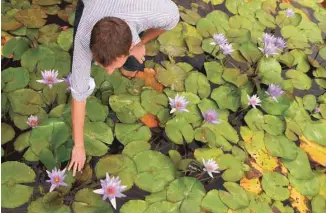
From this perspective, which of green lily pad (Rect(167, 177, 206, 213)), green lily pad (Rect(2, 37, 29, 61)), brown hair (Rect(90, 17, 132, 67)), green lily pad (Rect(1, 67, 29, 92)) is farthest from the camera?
green lily pad (Rect(2, 37, 29, 61))

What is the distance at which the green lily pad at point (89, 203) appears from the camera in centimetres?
183


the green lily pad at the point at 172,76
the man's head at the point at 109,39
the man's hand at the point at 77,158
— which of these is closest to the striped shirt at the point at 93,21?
the man's head at the point at 109,39

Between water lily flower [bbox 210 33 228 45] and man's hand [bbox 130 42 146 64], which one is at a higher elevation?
man's hand [bbox 130 42 146 64]

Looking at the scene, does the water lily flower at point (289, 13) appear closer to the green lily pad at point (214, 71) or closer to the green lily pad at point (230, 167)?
the green lily pad at point (214, 71)

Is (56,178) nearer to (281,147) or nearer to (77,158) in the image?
(77,158)

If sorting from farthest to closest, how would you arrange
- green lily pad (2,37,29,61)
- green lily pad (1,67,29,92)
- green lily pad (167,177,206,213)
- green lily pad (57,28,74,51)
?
green lily pad (57,28,74,51), green lily pad (2,37,29,61), green lily pad (1,67,29,92), green lily pad (167,177,206,213)

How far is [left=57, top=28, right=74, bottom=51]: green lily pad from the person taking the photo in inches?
96.9

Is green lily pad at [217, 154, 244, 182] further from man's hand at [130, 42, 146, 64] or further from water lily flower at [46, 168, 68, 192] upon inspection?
water lily flower at [46, 168, 68, 192]

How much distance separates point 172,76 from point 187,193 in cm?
85

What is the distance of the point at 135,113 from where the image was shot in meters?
2.23

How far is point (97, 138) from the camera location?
2.08 meters

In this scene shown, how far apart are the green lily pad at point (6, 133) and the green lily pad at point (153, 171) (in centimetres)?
70

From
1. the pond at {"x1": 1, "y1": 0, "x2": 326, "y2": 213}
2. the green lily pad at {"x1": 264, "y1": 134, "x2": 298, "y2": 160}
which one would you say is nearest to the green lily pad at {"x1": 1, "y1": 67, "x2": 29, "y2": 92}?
the pond at {"x1": 1, "y1": 0, "x2": 326, "y2": 213}

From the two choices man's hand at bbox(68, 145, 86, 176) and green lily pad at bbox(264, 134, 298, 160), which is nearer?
man's hand at bbox(68, 145, 86, 176)
